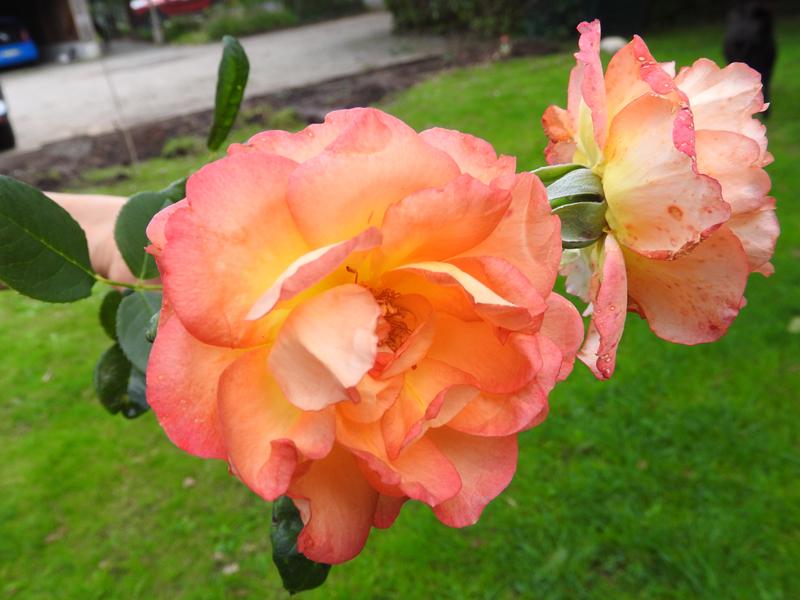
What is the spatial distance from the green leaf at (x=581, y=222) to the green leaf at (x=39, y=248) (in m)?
0.50

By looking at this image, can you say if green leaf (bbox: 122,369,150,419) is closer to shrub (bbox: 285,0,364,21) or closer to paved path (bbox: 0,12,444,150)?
paved path (bbox: 0,12,444,150)

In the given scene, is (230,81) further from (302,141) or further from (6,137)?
(6,137)

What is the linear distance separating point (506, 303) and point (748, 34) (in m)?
6.68

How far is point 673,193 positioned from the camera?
54 centimetres

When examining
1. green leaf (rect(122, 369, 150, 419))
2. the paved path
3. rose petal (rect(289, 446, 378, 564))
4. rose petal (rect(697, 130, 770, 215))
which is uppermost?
rose petal (rect(697, 130, 770, 215))

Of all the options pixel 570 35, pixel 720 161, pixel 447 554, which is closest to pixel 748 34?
pixel 570 35

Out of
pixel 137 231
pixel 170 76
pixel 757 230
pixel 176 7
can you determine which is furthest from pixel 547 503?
pixel 176 7

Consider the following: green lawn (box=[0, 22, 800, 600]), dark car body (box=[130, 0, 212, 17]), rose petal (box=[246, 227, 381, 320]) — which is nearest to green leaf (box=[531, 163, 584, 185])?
rose petal (box=[246, 227, 381, 320])

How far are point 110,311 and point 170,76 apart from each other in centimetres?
1213

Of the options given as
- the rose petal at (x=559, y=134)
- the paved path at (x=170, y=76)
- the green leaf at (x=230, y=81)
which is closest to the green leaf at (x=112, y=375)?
the green leaf at (x=230, y=81)

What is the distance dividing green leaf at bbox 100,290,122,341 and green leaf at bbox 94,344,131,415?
0.03 m

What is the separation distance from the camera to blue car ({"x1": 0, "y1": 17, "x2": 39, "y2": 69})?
15766mm

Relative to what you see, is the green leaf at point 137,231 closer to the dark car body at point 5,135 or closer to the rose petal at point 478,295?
the rose petal at point 478,295

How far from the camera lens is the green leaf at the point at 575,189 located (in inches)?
23.0
